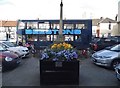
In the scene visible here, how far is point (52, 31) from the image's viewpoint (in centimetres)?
2408

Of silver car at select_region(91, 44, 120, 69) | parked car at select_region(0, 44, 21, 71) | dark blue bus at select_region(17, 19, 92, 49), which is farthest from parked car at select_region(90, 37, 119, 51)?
parked car at select_region(0, 44, 21, 71)

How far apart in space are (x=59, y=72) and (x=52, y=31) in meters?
16.3

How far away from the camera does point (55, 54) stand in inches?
328

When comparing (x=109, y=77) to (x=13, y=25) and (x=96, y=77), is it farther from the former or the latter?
(x=13, y=25)

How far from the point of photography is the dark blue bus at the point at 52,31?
23844mm

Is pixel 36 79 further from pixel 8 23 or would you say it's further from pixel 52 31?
pixel 8 23

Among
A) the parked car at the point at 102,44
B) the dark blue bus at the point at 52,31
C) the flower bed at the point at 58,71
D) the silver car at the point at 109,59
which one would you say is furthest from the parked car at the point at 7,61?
the dark blue bus at the point at 52,31

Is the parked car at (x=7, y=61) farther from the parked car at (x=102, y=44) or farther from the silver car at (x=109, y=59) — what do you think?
the parked car at (x=102, y=44)

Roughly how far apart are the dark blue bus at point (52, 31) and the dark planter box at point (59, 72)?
1569cm

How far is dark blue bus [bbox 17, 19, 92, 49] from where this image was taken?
23844 millimetres

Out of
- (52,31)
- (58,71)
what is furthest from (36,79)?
(52,31)

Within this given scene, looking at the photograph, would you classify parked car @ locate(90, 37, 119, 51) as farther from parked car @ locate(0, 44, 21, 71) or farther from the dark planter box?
the dark planter box

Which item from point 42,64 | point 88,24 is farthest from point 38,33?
point 42,64

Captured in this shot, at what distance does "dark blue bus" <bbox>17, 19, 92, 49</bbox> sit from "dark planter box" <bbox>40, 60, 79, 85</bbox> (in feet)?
51.5
